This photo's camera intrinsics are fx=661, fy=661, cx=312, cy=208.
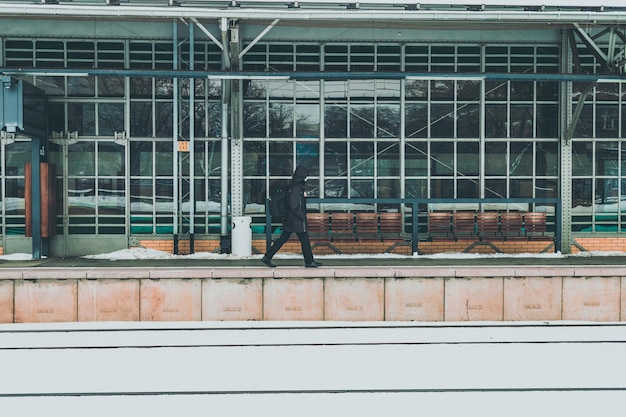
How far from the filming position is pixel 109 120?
15.0m

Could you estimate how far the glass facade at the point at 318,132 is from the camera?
14938 mm

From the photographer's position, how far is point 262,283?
10.7 metres

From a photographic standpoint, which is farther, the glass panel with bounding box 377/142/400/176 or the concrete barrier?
the glass panel with bounding box 377/142/400/176

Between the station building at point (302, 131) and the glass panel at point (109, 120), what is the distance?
0.11 feet

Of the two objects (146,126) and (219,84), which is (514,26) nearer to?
(219,84)

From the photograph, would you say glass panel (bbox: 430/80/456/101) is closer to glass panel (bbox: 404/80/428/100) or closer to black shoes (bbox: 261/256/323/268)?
glass panel (bbox: 404/80/428/100)

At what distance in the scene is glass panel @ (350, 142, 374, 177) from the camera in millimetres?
15273

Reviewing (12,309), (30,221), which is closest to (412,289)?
(12,309)

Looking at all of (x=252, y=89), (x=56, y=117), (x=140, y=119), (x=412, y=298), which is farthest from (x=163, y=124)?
(x=412, y=298)

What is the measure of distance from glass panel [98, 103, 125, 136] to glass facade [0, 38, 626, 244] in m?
0.03

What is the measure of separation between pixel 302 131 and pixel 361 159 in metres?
1.51

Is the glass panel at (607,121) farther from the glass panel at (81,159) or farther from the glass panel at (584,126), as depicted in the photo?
the glass panel at (81,159)
